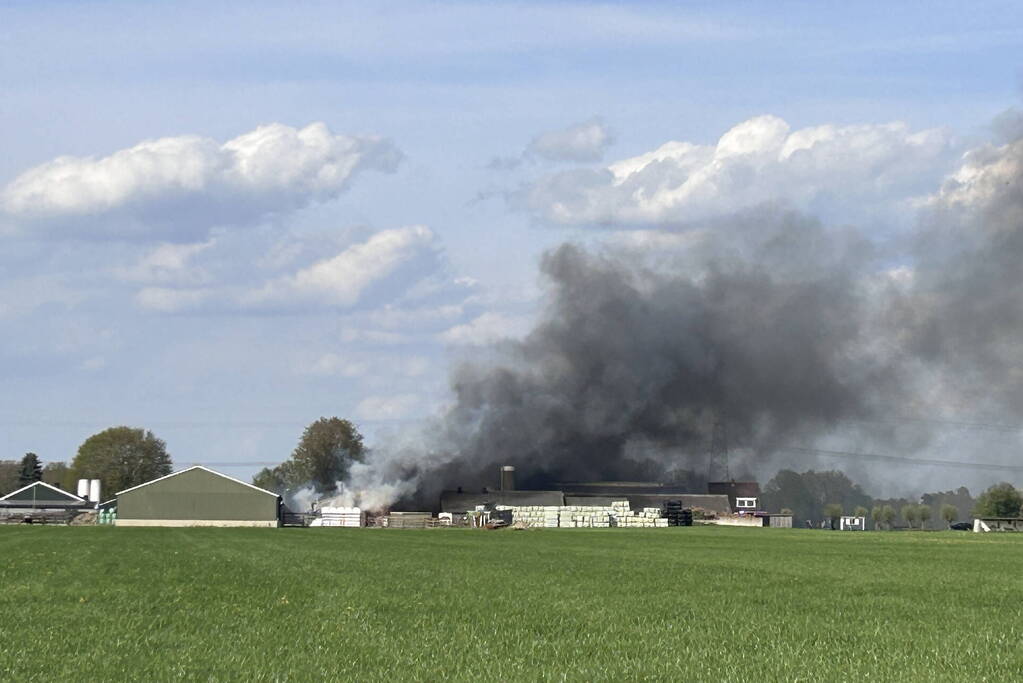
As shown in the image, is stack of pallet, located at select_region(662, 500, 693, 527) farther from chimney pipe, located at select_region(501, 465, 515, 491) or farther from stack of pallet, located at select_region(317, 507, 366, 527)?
stack of pallet, located at select_region(317, 507, 366, 527)

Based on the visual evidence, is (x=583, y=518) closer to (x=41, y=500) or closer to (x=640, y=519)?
(x=640, y=519)

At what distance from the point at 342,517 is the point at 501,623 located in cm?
14936

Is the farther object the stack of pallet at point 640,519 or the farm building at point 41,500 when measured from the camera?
the farm building at point 41,500

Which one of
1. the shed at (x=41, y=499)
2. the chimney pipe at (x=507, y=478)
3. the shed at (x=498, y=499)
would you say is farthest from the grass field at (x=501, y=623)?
the shed at (x=41, y=499)

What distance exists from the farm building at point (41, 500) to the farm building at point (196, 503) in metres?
30.0

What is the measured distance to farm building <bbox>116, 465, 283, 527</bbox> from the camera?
165625 mm

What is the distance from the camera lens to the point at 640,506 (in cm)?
19675

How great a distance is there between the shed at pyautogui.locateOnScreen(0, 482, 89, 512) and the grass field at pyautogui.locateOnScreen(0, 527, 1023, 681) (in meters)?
156

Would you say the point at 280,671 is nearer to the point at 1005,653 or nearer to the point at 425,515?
the point at 1005,653

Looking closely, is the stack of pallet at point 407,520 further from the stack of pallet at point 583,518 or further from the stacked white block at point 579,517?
the stack of pallet at point 583,518

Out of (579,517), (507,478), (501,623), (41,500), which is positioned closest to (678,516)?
(579,517)

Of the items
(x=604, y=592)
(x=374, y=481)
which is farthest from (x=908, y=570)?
(x=374, y=481)

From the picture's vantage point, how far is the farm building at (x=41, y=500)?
633 feet

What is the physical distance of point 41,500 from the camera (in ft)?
640
